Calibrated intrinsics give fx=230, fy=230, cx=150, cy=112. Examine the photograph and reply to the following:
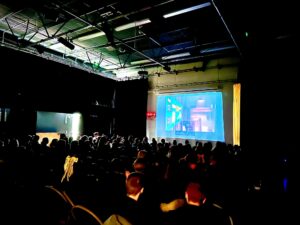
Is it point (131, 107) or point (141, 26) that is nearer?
point (141, 26)

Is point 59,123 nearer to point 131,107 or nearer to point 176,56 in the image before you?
point 131,107

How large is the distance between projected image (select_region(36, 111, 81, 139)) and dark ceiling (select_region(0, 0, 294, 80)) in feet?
8.78

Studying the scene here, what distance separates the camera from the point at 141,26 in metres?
7.77

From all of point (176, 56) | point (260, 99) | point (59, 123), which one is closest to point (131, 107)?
point (59, 123)

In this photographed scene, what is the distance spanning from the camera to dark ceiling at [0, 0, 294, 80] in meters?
6.01

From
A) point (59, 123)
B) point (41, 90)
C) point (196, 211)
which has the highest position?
point (41, 90)

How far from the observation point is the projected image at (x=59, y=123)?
36.2 feet

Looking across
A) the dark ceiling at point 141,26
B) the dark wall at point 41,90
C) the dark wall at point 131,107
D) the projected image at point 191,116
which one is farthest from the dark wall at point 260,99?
the dark wall at point 41,90

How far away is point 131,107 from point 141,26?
5564 mm

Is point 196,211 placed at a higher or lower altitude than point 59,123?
lower

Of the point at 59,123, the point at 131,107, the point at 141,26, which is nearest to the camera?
the point at 141,26

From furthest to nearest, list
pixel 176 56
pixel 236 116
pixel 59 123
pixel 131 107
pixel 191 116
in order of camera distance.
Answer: pixel 131 107
pixel 59 123
pixel 191 116
pixel 176 56
pixel 236 116

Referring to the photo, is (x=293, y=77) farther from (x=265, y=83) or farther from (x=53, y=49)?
(x=53, y=49)

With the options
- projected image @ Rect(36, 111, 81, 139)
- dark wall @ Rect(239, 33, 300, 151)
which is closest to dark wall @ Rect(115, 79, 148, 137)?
projected image @ Rect(36, 111, 81, 139)
